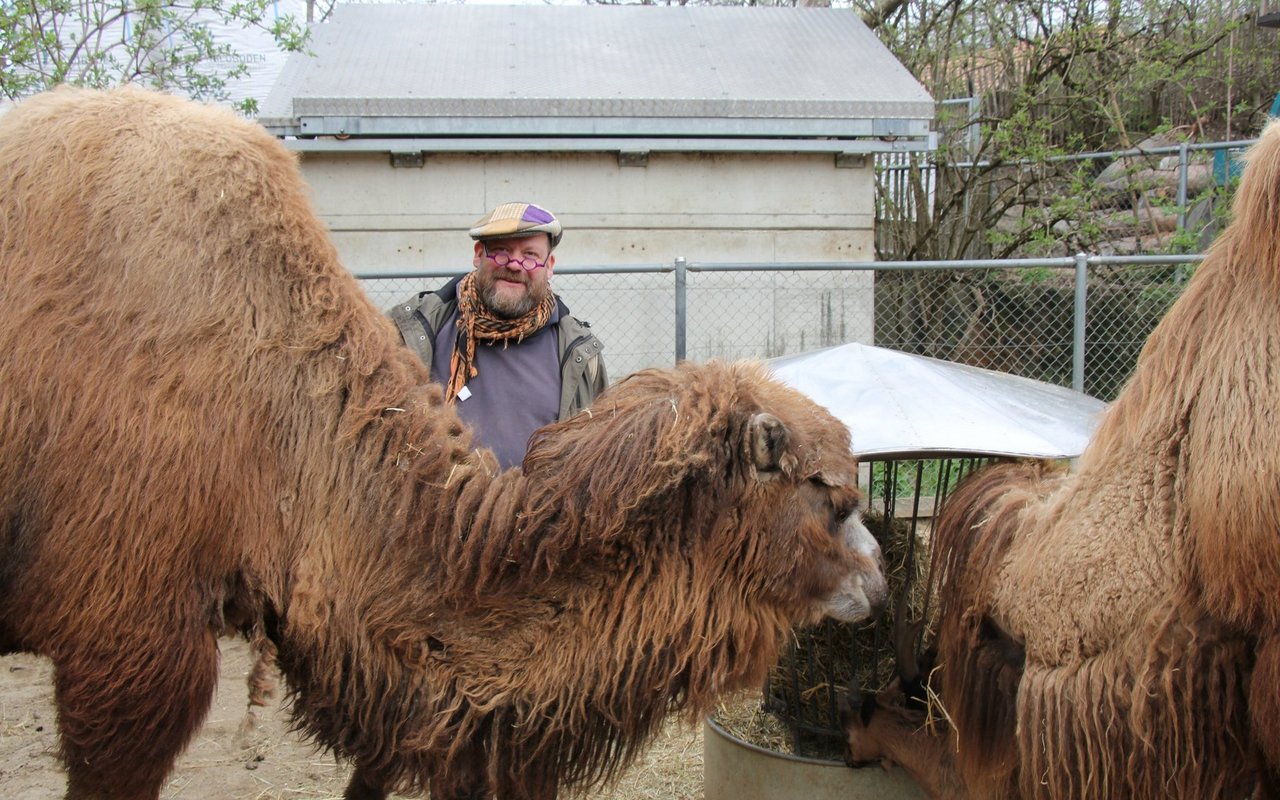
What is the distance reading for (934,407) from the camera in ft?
12.8

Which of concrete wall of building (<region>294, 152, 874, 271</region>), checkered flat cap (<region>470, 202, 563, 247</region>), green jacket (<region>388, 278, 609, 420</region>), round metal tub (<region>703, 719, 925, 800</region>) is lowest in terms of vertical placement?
round metal tub (<region>703, 719, 925, 800</region>)

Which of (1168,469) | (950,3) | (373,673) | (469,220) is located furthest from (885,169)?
(373,673)

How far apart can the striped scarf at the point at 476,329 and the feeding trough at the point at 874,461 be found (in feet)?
3.18

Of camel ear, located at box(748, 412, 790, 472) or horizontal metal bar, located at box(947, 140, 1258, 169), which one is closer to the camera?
camel ear, located at box(748, 412, 790, 472)

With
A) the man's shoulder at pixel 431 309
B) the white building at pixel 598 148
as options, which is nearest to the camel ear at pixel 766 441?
the man's shoulder at pixel 431 309

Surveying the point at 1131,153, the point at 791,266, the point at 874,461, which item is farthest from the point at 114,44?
the point at 1131,153

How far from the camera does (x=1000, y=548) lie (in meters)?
3.57

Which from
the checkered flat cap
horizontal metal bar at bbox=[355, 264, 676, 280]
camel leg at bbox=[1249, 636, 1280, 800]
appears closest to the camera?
camel leg at bbox=[1249, 636, 1280, 800]

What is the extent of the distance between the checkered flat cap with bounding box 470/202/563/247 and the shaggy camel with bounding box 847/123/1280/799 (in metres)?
1.98

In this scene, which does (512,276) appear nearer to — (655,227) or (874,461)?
(874,461)

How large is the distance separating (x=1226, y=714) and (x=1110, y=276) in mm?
7775

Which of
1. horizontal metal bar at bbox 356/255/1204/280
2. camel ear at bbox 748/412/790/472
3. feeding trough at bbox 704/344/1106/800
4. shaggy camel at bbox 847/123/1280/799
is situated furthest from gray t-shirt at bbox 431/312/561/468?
horizontal metal bar at bbox 356/255/1204/280

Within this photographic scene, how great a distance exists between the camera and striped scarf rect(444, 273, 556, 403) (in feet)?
13.8

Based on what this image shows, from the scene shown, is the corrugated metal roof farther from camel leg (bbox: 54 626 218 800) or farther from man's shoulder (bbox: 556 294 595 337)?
camel leg (bbox: 54 626 218 800)
